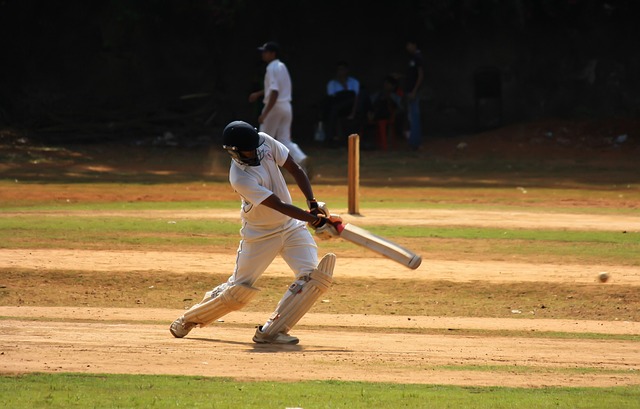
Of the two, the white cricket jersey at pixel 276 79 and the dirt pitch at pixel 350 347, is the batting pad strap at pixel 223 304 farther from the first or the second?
the white cricket jersey at pixel 276 79

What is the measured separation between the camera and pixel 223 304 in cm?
927

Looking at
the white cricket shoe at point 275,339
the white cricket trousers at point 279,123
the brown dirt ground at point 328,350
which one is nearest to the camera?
the brown dirt ground at point 328,350

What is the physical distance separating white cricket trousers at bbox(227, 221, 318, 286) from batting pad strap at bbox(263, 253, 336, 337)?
94mm

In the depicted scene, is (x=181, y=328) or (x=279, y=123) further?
(x=279, y=123)

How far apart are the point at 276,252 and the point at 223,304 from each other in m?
0.60

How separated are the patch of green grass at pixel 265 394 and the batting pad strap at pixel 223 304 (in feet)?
4.47

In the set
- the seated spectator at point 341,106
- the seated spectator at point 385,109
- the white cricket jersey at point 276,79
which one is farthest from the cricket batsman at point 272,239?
the seated spectator at point 385,109

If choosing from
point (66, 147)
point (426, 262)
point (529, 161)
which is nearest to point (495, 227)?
point (426, 262)

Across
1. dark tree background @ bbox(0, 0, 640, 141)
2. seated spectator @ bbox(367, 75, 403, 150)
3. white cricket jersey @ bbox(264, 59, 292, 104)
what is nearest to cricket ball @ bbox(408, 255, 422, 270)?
white cricket jersey @ bbox(264, 59, 292, 104)

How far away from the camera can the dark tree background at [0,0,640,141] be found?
3078 cm

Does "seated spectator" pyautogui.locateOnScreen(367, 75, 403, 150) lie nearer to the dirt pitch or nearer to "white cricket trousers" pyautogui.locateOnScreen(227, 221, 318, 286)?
the dirt pitch

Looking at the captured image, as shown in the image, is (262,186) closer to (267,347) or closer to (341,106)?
(267,347)

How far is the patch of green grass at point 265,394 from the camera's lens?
23.4 ft

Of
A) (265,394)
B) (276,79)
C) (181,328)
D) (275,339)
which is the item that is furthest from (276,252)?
(276,79)
